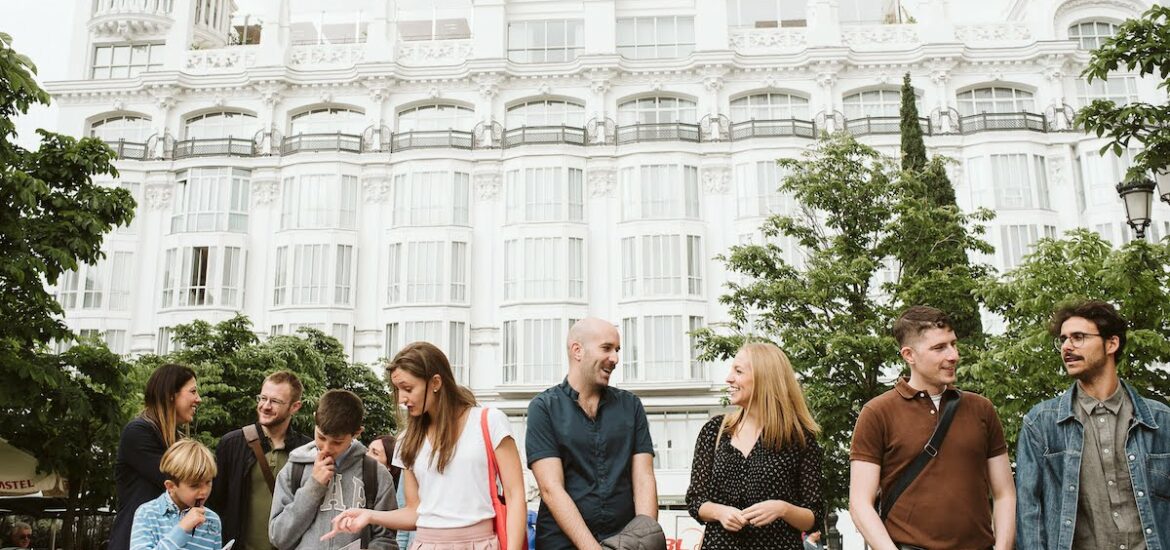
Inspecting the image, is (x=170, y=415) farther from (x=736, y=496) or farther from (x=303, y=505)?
(x=736, y=496)

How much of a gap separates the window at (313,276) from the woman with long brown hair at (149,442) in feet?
92.7

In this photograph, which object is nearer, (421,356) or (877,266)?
(421,356)

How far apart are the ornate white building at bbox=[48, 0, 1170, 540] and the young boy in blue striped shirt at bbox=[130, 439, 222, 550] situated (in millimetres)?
26572

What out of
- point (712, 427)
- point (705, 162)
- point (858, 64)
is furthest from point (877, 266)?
point (858, 64)

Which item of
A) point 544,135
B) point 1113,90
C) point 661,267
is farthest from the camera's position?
point 544,135

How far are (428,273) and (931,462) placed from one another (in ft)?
97.8

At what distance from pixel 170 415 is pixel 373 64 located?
31.6 metres

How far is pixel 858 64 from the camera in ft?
114

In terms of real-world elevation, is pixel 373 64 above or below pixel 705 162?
above

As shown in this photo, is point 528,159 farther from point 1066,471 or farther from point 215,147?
point 1066,471

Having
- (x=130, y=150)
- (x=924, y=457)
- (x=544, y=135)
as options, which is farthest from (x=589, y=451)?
(x=130, y=150)

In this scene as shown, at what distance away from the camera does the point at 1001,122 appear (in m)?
33.9

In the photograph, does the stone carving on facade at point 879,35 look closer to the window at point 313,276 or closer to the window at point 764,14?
the window at point 764,14

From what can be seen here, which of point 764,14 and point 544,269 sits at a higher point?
point 764,14
